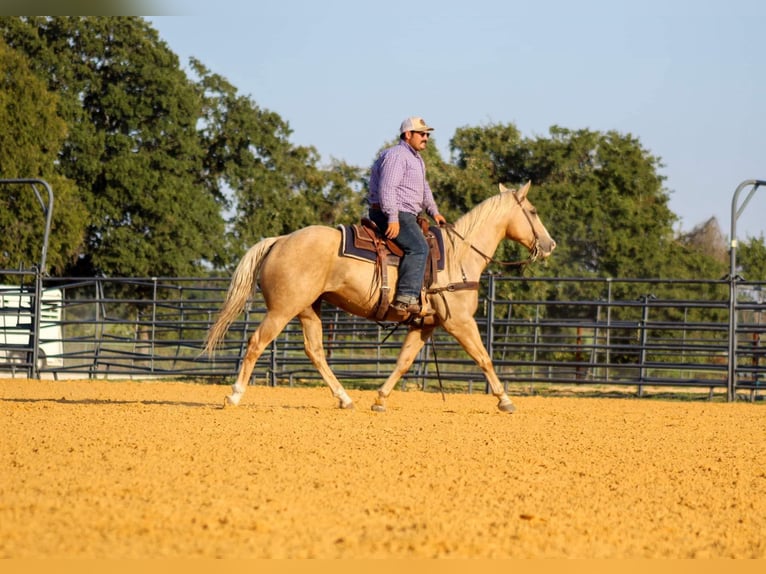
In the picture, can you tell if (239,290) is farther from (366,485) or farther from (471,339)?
(366,485)

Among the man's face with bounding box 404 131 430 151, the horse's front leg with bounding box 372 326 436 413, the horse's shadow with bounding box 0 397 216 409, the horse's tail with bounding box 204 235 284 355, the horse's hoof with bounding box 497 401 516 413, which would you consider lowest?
the horse's shadow with bounding box 0 397 216 409

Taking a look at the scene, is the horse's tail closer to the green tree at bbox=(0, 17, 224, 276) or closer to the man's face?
the man's face

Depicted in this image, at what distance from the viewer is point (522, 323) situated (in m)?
16.2

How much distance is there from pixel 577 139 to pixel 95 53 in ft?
50.9

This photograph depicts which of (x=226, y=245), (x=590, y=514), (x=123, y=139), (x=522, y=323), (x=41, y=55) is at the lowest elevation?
(x=590, y=514)

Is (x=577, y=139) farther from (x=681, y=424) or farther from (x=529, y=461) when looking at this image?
(x=529, y=461)

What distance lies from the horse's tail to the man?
1.05 meters

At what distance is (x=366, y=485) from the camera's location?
5.52 m

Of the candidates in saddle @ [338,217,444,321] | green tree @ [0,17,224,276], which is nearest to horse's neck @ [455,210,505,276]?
saddle @ [338,217,444,321]

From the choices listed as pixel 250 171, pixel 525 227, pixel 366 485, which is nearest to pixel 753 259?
pixel 250 171

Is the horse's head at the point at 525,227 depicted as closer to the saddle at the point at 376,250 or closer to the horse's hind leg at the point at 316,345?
the saddle at the point at 376,250

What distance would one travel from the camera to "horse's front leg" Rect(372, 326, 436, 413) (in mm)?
10164

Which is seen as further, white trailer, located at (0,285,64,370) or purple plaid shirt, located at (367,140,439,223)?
white trailer, located at (0,285,64,370)

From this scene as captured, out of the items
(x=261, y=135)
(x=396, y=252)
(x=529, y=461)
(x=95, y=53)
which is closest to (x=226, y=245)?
(x=261, y=135)
